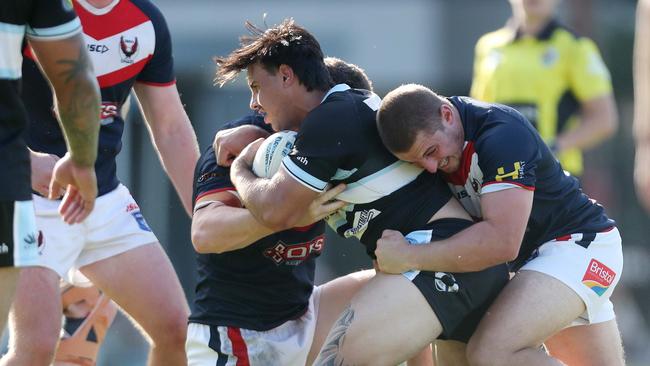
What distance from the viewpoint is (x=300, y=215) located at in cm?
467

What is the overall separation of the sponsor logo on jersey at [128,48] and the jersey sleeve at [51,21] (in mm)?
1675

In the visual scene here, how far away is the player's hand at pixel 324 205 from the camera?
4.67m

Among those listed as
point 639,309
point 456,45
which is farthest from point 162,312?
point 456,45

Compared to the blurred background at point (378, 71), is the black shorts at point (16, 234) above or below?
above

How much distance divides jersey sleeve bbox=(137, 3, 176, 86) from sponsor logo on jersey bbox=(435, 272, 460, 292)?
77.6 inches

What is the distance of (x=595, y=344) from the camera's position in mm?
5086

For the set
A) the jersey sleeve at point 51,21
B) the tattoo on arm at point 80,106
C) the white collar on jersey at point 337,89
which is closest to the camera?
the jersey sleeve at point 51,21

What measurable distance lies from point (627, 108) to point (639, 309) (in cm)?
305

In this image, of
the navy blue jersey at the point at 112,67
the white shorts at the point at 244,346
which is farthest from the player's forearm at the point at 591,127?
the white shorts at the point at 244,346

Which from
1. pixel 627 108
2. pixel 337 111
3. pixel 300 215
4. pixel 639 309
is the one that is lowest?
pixel 639 309

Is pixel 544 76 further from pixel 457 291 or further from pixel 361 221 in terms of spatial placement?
pixel 457 291

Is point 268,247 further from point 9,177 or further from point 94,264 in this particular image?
point 9,177

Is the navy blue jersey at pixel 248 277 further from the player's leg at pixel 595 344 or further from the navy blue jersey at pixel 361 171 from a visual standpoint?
the player's leg at pixel 595 344

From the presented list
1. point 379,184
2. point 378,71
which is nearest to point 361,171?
point 379,184
